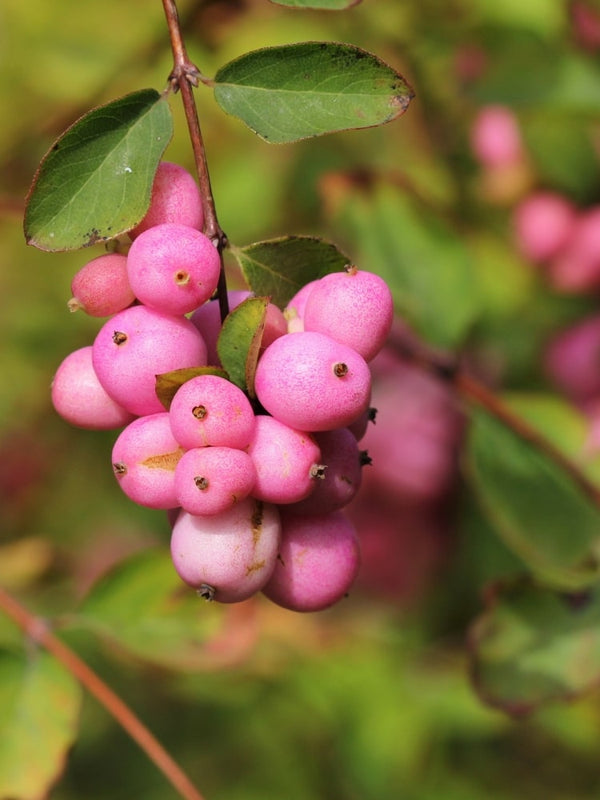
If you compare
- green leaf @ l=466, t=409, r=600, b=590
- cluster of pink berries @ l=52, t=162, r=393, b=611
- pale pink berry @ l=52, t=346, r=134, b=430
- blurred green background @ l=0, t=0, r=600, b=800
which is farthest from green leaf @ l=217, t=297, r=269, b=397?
blurred green background @ l=0, t=0, r=600, b=800

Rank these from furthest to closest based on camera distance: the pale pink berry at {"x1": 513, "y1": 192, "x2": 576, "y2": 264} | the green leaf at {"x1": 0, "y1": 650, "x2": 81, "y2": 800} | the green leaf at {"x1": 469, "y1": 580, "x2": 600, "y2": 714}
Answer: the pale pink berry at {"x1": 513, "y1": 192, "x2": 576, "y2": 264}, the green leaf at {"x1": 469, "y1": 580, "x2": 600, "y2": 714}, the green leaf at {"x1": 0, "y1": 650, "x2": 81, "y2": 800}

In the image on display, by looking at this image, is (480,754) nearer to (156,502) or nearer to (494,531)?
(494,531)

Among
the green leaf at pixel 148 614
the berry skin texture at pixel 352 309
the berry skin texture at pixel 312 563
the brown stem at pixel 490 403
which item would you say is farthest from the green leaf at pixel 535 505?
the berry skin texture at pixel 352 309

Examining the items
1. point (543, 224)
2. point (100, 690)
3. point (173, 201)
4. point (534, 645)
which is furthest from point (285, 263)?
point (543, 224)

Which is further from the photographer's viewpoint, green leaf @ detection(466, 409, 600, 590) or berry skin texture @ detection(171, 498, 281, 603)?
green leaf @ detection(466, 409, 600, 590)

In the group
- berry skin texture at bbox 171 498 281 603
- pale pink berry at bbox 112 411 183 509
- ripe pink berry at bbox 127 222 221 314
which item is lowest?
berry skin texture at bbox 171 498 281 603

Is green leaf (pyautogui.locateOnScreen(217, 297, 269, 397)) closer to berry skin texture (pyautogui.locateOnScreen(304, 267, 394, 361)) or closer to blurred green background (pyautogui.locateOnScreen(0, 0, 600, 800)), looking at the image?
berry skin texture (pyautogui.locateOnScreen(304, 267, 394, 361))

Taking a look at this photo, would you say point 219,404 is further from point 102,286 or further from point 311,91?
point 311,91
